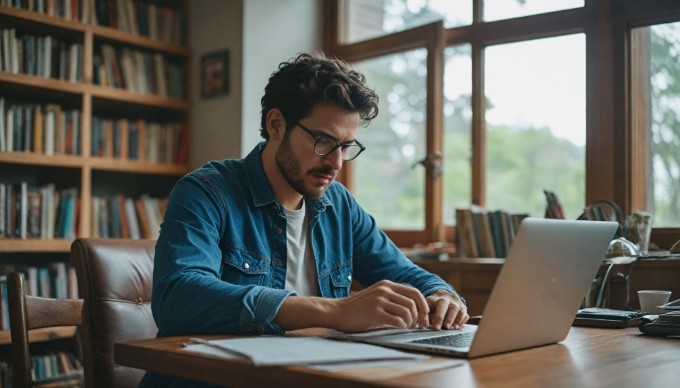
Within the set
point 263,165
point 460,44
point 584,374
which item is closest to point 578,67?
point 460,44

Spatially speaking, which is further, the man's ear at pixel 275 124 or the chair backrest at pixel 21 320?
the man's ear at pixel 275 124

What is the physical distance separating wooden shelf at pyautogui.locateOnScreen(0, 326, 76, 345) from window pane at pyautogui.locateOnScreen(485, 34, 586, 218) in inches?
78.9

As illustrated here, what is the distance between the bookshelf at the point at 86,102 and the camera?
3.29 m

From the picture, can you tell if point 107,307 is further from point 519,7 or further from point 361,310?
point 519,7

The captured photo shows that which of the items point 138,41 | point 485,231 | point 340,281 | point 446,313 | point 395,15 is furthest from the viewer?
point 138,41

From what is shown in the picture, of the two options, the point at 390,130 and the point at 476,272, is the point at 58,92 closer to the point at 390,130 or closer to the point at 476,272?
the point at 390,130

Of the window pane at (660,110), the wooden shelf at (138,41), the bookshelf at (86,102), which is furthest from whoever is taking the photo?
the wooden shelf at (138,41)

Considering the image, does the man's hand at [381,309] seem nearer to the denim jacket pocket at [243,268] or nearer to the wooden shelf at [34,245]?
the denim jacket pocket at [243,268]

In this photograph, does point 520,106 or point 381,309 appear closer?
point 381,309

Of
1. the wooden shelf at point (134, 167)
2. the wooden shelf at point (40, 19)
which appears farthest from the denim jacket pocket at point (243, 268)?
the wooden shelf at point (40, 19)

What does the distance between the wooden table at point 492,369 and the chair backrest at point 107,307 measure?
0.48 meters

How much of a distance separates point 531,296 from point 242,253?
702 mm

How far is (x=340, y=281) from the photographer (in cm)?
187

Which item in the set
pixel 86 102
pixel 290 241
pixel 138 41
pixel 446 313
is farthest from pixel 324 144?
pixel 138 41
